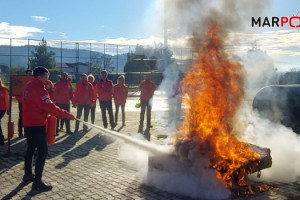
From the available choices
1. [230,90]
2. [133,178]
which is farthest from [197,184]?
[230,90]

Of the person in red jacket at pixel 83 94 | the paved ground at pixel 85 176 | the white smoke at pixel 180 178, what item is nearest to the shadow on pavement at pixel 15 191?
the paved ground at pixel 85 176

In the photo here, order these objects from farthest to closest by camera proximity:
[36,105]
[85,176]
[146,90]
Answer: [146,90] → [85,176] → [36,105]

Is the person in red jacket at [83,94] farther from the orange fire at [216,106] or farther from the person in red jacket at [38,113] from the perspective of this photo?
the person in red jacket at [38,113]

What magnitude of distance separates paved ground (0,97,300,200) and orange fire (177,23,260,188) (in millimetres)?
763

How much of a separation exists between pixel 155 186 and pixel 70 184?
5.26 ft

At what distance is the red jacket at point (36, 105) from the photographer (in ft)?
20.4

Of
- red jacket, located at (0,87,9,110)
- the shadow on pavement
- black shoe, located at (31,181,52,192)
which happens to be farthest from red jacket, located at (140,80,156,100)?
black shoe, located at (31,181,52,192)

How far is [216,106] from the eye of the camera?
22.2 ft

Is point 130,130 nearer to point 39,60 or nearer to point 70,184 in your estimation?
point 70,184

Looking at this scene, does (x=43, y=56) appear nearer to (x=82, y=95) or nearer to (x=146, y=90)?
(x=82, y=95)

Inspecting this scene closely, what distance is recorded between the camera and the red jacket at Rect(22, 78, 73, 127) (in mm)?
6207

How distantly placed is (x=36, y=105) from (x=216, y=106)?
335cm

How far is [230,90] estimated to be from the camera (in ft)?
23.0

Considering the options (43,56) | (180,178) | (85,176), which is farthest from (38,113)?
(43,56)
